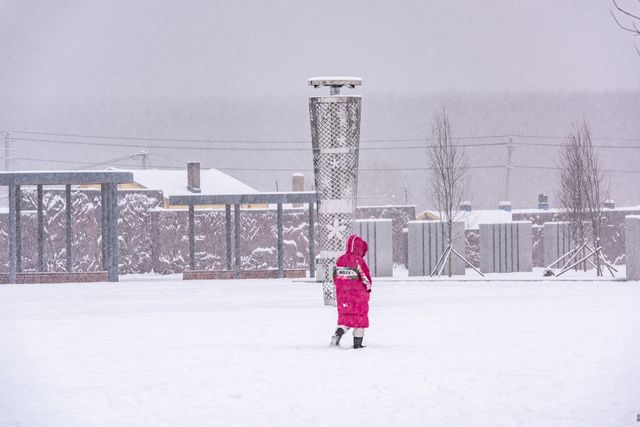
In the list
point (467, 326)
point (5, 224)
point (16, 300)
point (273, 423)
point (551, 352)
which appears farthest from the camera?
point (5, 224)

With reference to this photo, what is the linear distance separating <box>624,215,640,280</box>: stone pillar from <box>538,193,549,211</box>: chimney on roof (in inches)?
1076

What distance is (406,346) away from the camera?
13867mm

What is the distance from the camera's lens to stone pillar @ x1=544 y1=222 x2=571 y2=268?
41094mm

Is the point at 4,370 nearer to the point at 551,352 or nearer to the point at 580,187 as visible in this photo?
the point at 551,352

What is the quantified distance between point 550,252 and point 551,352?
28897 millimetres

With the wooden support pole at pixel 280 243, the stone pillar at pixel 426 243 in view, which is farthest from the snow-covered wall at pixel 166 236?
the stone pillar at pixel 426 243

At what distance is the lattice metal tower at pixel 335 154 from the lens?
74.1ft

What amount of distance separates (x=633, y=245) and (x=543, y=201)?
1116 inches

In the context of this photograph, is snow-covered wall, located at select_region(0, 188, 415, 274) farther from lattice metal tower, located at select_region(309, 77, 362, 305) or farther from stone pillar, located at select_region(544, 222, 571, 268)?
lattice metal tower, located at select_region(309, 77, 362, 305)

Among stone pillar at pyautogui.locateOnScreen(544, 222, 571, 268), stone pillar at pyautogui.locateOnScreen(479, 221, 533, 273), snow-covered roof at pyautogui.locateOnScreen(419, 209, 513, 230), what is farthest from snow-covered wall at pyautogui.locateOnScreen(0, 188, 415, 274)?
snow-covered roof at pyautogui.locateOnScreen(419, 209, 513, 230)

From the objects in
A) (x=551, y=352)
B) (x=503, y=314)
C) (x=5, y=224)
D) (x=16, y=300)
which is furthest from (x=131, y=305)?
(x=5, y=224)

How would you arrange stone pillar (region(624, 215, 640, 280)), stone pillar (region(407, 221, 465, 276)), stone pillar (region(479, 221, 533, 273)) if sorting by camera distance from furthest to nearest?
stone pillar (region(479, 221, 533, 273)) < stone pillar (region(407, 221, 465, 276)) < stone pillar (region(624, 215, 640, 280))

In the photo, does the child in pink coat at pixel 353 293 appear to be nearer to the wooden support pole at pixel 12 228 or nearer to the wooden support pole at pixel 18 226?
the wooden support pole at pixel 12 228

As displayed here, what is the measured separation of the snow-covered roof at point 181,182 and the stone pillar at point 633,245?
26.8 meters
